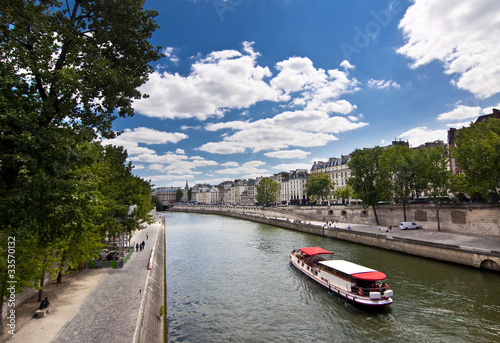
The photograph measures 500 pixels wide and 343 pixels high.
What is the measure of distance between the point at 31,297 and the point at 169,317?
7.72 meters

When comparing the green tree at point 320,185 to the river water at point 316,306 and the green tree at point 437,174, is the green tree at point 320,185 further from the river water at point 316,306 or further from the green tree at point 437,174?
the river water at point 316,306

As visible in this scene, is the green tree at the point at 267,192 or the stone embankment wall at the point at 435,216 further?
the green tree at the point at 267,192

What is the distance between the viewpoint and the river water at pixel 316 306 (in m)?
15.1

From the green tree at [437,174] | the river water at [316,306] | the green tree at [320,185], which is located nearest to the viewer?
the river water at [316,306]

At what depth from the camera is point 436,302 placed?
18.8 metres

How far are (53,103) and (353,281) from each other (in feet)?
64.2

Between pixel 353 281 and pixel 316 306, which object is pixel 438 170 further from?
pixel 316 306

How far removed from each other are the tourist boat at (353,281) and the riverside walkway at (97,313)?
12225mm

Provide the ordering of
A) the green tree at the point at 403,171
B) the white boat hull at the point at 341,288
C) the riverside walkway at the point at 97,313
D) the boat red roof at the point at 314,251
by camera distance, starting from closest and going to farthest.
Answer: the riverside walkway at the point at 97,313 < the white boat hull at the point at 341,288 < the boat red roof at the point at 314,251 < the green tree at the point at 403,171

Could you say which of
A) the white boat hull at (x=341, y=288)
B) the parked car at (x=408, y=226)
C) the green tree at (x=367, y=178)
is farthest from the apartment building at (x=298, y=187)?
the white boat hull at (x=341, y=288)

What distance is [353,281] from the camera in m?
19.7

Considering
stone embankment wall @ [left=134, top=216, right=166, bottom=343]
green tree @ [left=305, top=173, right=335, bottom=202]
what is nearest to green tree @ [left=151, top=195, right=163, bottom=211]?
→ green tree @ [left=305, top=173, right=335, bottom=202]

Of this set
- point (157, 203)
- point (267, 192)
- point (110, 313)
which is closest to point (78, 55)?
point (110, 313)

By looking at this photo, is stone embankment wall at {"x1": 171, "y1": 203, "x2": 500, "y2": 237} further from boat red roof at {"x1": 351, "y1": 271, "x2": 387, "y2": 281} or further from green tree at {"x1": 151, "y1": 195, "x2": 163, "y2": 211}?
green tree at {"x1": 151, "y1": 195, "x2": 163, "y2": 211}
